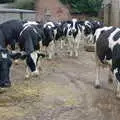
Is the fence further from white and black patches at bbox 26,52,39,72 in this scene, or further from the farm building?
white and black patches at bbox 26,52,39,72

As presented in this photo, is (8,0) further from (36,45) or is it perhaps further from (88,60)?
(36,45)

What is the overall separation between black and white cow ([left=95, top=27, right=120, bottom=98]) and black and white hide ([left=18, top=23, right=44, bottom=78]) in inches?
73.6

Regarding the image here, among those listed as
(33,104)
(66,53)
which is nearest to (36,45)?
(33,104)

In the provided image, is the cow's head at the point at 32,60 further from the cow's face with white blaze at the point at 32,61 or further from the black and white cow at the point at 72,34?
the black and white cow at the point at 72,34

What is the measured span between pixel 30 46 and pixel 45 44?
4.50m

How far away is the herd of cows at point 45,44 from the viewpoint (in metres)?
10.4

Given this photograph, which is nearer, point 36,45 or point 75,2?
point 36,45

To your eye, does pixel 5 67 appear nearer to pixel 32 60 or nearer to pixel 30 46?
pixel 32 60

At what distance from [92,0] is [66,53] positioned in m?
19.6

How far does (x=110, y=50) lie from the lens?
10797 millimetres

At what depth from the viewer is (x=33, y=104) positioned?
9.80m

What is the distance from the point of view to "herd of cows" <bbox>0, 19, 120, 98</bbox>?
10367 millimetres

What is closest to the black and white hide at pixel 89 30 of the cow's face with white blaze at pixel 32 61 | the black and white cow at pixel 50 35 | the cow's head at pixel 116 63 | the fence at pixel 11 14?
the black and white cow at pixel 50 35

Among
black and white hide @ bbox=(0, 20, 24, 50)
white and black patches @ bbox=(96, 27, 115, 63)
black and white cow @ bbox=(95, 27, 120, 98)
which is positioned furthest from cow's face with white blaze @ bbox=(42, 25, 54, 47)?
white and black patches @ bbox=(96, 27, 115, 63)
